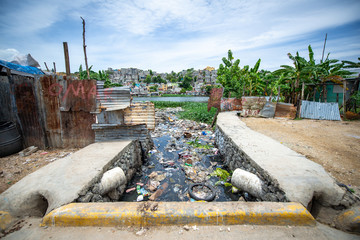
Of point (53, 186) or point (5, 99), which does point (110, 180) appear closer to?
point (53, 186)

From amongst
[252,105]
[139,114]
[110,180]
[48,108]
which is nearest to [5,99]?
[48,108]

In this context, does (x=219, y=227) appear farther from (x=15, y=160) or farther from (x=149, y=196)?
(x=15, y=160)

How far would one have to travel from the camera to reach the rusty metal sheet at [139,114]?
416cm

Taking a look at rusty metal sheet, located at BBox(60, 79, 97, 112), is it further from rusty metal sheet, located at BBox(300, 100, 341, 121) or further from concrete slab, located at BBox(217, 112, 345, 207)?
rusty metal sheet, located at BBox(300, 100, 341, 121)

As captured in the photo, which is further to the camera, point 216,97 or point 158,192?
point 216,97

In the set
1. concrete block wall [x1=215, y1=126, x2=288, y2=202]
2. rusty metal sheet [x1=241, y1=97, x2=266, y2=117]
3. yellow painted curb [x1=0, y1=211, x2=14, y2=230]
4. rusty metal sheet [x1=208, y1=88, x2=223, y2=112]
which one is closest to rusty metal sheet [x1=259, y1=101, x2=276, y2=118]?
rusty metal sheet [x1=241, y1=97, x2=266, y2=117]

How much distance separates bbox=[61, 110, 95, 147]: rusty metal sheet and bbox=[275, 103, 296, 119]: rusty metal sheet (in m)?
9.65

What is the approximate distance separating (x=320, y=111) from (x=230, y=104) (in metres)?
4.88

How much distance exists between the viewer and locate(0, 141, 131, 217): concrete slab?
1.91m

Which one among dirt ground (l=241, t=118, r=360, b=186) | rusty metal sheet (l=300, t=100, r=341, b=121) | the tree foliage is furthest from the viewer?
the tree foliage

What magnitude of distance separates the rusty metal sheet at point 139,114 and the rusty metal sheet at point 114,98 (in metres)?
0.20

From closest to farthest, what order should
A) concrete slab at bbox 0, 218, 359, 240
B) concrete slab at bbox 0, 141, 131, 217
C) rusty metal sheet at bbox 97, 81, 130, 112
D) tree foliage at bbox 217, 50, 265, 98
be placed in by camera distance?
concrete slab at bbox 0, 218, 359, 240, concrete slab at bbox 0, 141, 131, 217, rusty metal sheet at bbox 97, 81, 130, 112, tree foliage at bbox 217, 50, 265, 98

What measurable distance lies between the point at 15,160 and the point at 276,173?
633 centimetres

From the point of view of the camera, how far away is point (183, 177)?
395cm
